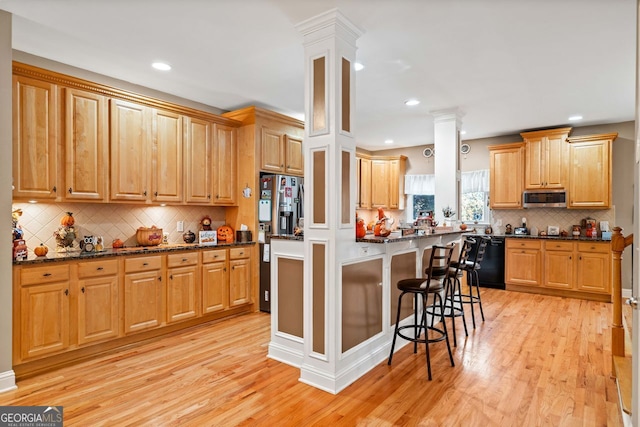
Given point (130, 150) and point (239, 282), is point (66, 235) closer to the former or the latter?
point (130, 150)

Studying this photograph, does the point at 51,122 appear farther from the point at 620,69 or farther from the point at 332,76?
the point at 620,69

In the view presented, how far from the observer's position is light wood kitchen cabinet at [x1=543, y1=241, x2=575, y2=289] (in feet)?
18.7

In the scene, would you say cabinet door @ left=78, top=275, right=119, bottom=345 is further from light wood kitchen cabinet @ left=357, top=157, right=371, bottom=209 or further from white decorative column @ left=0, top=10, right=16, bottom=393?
light wood kitchen cabinet @ left=357, top=157, right=371, bottom=209

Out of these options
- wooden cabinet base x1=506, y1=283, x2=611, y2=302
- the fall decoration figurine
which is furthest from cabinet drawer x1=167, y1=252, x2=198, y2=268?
wooden cabinet base x1=506, y1=283, x2=611, y2=302

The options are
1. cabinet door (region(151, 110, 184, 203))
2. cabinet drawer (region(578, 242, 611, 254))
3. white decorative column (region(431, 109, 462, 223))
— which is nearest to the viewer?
cabinet door (region(151, 110, 184, 203))

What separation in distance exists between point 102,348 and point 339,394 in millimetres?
2359

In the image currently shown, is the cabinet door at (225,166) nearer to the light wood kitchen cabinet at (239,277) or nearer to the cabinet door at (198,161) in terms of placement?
the cabinet door at (198,161)

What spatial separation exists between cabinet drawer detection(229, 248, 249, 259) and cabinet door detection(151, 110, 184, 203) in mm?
902

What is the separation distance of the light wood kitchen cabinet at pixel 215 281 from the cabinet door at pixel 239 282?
0.08 m

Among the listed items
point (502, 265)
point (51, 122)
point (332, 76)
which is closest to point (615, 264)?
point (332, 76)

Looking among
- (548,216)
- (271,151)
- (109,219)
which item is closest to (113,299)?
(109,219)

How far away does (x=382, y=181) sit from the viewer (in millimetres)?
7953

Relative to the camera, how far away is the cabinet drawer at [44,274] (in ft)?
9.49

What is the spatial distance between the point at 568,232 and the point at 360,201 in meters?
3.81
